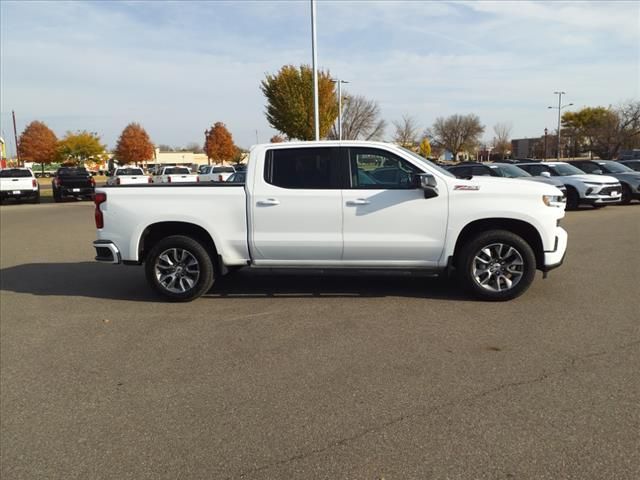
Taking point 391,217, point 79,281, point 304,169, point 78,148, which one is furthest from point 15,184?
point 78,148

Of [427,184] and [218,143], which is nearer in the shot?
[427,184]

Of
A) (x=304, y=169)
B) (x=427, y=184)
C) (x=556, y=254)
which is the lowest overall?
(x=556, y=254)

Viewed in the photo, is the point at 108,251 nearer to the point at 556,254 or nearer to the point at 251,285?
the point at 251,285

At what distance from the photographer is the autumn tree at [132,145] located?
73.1 metres

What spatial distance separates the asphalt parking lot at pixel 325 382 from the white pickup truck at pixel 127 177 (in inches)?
641

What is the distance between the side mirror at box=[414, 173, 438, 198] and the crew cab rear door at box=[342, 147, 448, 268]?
0.06 m

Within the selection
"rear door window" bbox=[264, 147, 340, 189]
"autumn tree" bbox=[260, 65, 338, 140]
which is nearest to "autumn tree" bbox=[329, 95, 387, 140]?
"autumn tree" bbox=[260, 65, 338, 140]

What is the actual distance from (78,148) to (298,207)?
225 feet

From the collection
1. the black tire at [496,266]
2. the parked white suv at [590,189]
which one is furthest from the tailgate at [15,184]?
the black tire at [496,266]

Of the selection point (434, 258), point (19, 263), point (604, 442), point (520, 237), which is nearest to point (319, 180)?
point (434, 258)

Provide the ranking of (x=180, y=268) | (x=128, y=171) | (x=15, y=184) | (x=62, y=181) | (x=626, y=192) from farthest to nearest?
(x=128, y=171)
(x=62, y=181)
(x=15, y=184)
(x=626, y=192)
(x=180, y=268)

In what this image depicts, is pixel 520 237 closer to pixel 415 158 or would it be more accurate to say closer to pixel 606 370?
pixel 415 158

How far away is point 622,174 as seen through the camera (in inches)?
725

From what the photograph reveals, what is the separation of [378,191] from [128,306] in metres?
3.33
